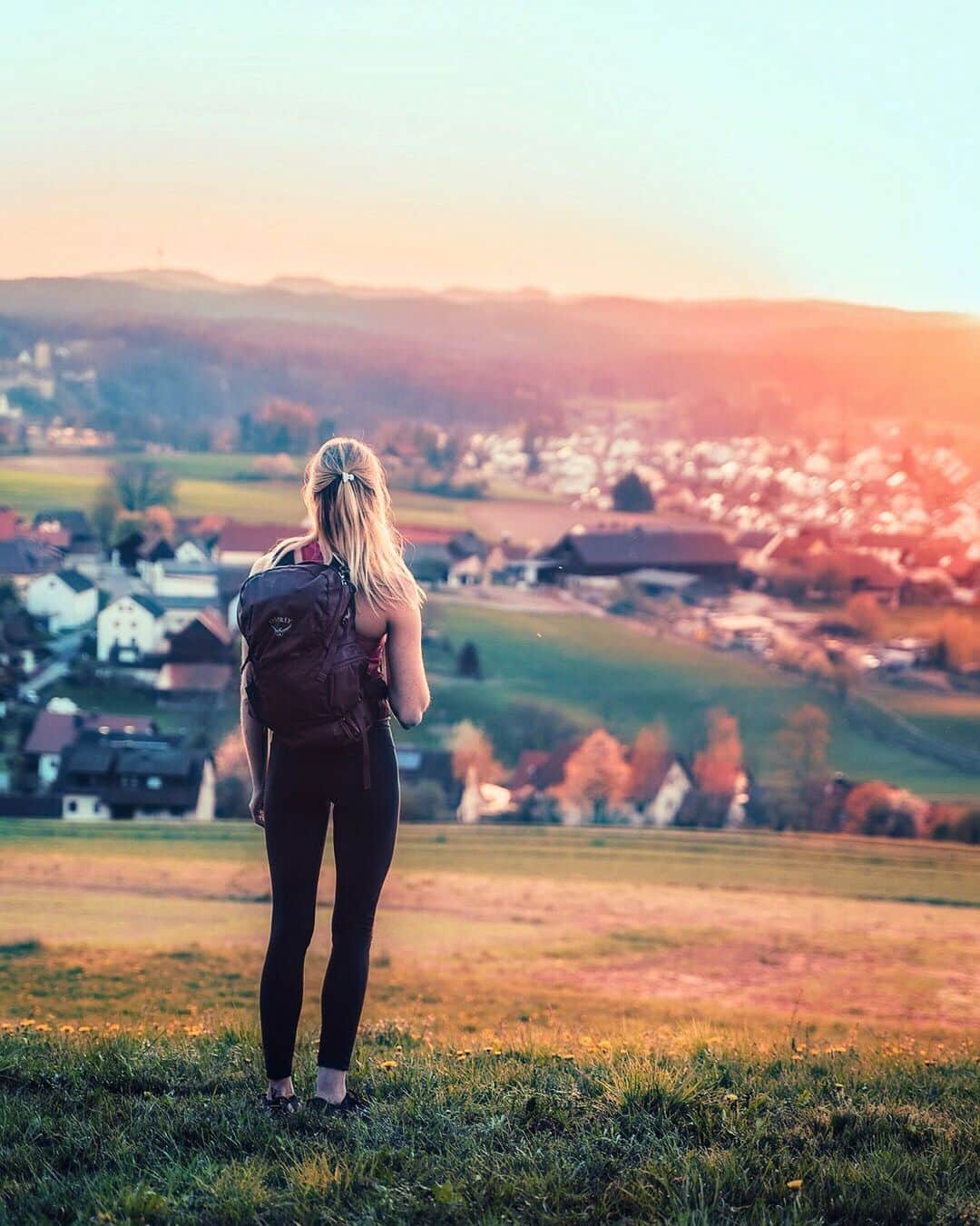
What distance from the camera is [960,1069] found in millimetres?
4270

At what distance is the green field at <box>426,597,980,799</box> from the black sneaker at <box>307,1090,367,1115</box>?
38256 mm

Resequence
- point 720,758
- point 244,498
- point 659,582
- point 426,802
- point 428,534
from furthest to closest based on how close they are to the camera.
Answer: point 659,582, point 428,534, point 244,498, point 720,758, point 426,802

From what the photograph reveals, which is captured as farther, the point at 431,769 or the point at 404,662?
the point at 431,769

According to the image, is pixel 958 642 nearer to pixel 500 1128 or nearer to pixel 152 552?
pixel 152 552

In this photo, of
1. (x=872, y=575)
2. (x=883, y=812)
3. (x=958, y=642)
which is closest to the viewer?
(x=883, y=812)

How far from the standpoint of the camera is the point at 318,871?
3.37 meters

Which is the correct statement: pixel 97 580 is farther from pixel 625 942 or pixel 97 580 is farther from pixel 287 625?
pixel 287 625

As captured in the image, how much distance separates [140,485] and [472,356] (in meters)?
13.3

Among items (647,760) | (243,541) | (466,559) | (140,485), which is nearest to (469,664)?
(466,559)

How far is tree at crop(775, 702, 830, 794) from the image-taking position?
4447cm

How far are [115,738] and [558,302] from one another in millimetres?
22581

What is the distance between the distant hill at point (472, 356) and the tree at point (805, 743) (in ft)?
35.4

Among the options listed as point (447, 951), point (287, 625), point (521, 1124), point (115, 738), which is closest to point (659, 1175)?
point (521, 1124)

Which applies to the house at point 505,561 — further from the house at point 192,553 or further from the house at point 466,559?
the house at point 192,553
